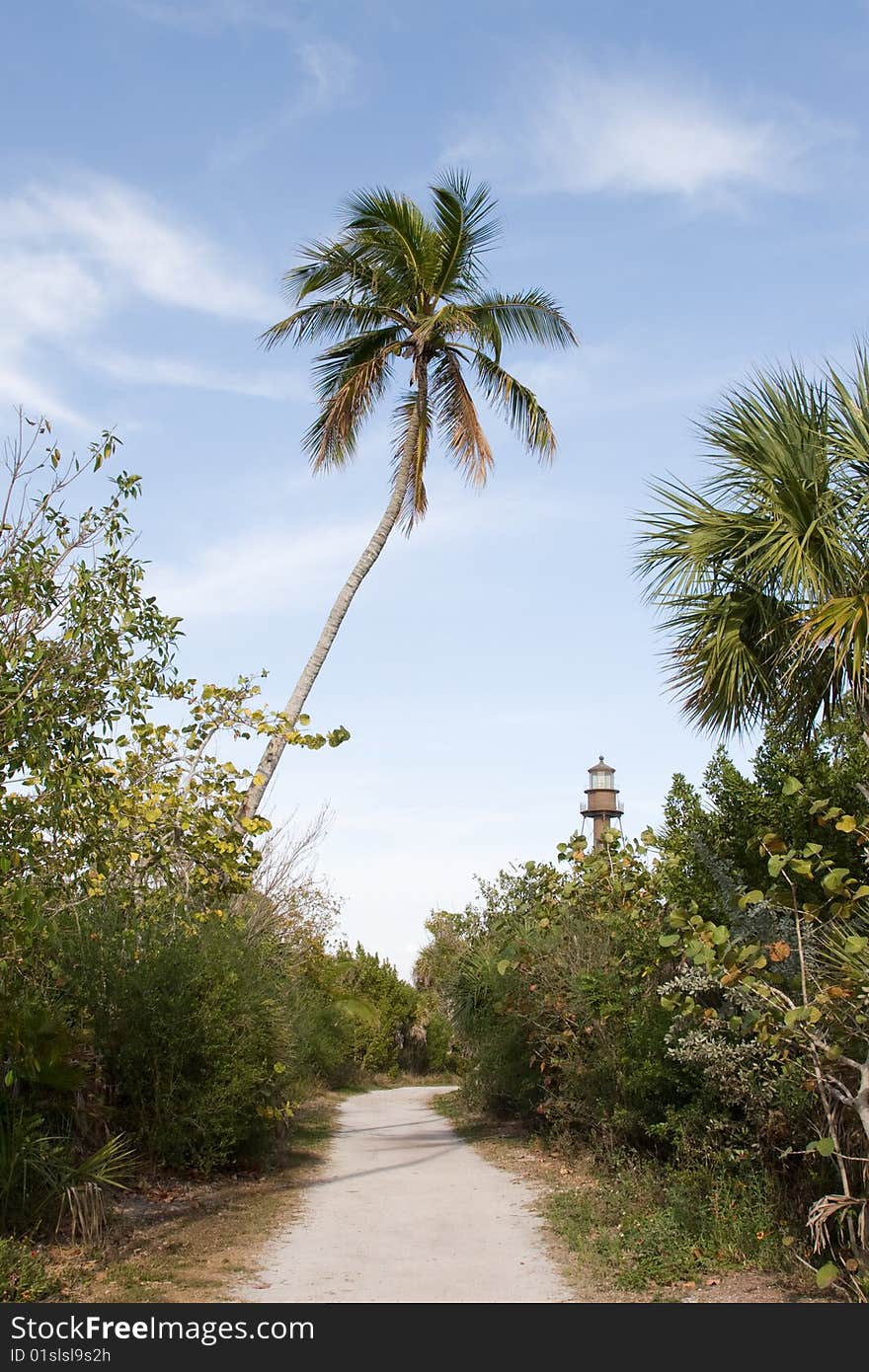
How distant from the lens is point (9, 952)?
24.1 ft

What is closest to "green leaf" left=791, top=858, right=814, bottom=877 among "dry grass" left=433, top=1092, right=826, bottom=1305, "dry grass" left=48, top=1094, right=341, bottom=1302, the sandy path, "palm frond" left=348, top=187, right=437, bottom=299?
"dry grass" left=433, top=1092, right=826, bottom=1305

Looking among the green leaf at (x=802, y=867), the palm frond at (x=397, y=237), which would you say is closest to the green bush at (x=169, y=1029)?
the green leaf at (x=802, y=867)

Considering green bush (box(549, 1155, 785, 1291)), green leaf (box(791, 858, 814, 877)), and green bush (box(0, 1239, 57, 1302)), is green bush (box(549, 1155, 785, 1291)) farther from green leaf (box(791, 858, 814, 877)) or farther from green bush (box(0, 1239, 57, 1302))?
green bush (box(0, 1239, 57, 1302))

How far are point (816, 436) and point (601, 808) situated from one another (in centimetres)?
1709

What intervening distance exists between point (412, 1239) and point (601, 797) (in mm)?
15976

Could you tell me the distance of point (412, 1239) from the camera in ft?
29.0

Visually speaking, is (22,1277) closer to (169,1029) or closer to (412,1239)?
(412,1239)

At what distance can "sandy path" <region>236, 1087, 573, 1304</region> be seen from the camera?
6.91 metres

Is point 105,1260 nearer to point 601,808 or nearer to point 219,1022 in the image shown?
point 219,1022

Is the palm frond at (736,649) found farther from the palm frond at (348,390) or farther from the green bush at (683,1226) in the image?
the palm frond at (348,390)

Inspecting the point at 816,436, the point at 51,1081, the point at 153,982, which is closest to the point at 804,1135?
the point at 816,436

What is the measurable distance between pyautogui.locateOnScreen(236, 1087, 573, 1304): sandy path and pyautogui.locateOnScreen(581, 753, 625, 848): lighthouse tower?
1000 centimetres

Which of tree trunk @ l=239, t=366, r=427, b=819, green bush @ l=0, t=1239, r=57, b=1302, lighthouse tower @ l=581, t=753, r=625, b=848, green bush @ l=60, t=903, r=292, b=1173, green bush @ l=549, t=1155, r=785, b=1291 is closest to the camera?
green bush @ l=0, t=1239, r=57, b=1302

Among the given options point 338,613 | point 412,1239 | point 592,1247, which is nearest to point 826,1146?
point 592,1247
